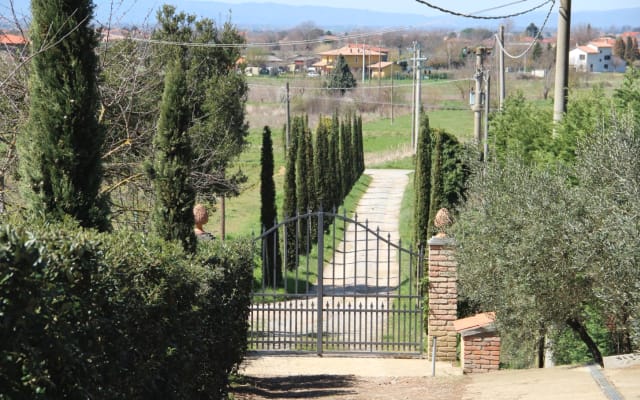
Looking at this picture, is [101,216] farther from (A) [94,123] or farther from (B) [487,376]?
(B) [487,376]

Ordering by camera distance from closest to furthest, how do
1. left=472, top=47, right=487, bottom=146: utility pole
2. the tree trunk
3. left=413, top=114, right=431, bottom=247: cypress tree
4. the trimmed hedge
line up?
the trimmed hedge < the tree trunk < left=413, top=114, right=431, bottom=247: cypress tree < left=472, top=47, right=487, bottom=146: utility pole

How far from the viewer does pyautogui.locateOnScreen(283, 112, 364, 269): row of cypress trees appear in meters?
25.2

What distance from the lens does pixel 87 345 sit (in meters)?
5.15

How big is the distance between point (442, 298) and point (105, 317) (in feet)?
28.7

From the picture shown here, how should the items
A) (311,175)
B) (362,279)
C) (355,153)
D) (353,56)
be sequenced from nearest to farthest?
1. (362,279)
2. (311,175)
3. (355,153)
4. (353,56)

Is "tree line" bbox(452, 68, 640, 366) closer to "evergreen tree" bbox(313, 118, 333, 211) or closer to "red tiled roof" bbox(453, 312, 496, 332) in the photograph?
"red tiled roof" bbox(453, 312, 496, 332)

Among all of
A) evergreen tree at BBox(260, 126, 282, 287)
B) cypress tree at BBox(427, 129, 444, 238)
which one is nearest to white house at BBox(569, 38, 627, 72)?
cypress tree at BBox(427, 129, 444, 238)

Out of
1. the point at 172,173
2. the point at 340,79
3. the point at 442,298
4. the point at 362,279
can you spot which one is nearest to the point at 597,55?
the point at 340,79

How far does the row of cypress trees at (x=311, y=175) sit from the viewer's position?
25.2m

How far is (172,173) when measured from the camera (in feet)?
Result: 34.0

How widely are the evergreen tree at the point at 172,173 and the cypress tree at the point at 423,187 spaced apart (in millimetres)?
12579

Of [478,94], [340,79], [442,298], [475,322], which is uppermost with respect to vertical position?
[340,79]

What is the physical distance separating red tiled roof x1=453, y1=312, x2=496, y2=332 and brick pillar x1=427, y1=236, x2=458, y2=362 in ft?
1.56

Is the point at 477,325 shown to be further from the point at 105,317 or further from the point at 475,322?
the point at 105,317
